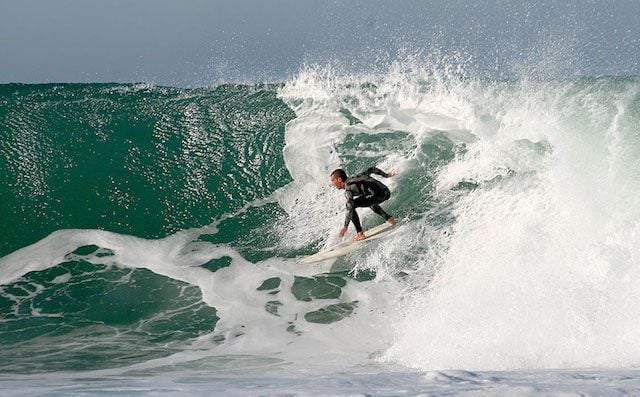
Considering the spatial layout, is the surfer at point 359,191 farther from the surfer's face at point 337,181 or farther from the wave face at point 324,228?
the wave face at point 324,228

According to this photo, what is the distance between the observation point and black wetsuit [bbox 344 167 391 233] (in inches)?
303

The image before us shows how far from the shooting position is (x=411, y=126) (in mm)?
9789

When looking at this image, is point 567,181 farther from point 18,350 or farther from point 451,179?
point 18,350

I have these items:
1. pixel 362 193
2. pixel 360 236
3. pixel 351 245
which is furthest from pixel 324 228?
pixel 362 193

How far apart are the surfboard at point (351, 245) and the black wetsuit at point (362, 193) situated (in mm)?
230

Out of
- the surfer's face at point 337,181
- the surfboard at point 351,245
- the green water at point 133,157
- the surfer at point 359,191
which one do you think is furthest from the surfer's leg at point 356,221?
the green water at point 133,157

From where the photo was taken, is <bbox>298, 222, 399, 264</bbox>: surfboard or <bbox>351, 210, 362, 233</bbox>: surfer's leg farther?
<bbox>298, 222, 399, 264</bbox>: surfboard

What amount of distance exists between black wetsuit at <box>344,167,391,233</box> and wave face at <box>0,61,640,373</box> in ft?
2.18

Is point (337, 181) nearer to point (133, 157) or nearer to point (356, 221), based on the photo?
point (356, 221)

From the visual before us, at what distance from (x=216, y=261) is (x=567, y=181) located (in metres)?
4.58

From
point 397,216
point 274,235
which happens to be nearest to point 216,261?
point 274,235

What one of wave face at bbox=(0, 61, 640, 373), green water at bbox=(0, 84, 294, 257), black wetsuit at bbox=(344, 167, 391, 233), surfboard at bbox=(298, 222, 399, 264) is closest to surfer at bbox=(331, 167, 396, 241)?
black wetsuit at bbox=(344, 167, 391, 233)

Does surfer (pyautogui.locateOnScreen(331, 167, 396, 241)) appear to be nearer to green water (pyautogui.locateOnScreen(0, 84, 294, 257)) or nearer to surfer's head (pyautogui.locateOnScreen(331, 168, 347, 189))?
surfer's head (pyautogui.locateOnScreen(331, 168, 347, 189))

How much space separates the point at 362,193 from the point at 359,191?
50mm
